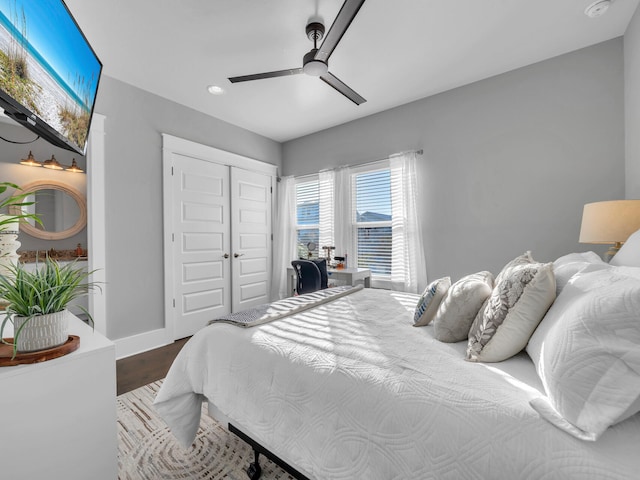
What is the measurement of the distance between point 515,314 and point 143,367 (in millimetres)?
2961

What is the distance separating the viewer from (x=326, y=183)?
413 centimetres

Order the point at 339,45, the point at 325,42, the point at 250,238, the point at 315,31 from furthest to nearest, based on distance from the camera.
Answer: the point at 250,238 → the point at 339,45 → the point at 315,31 → the point at 325,42

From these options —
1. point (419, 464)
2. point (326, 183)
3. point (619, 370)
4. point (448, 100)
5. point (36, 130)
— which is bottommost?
point (419, 464)

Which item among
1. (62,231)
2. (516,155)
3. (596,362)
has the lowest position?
(596,362)

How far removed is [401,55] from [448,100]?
3.06ft

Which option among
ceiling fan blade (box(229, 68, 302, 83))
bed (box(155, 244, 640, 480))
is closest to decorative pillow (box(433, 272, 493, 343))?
bed (box(155, 244, 640, 480))

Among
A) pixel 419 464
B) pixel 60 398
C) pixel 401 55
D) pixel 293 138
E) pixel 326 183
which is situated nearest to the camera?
pixel 419 464

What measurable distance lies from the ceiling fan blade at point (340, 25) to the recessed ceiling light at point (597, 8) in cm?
178

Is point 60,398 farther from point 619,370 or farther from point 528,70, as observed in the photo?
point 528,70

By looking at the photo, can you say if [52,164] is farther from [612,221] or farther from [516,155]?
[612,221]

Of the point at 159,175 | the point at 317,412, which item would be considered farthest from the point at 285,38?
the point at 317,412

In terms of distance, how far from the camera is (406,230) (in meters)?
3.35

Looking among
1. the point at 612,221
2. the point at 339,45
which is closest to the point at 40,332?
the point at 339,45

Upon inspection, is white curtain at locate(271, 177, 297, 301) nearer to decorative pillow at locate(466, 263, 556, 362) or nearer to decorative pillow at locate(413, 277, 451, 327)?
decorative pillow at locate(413, 277, 451, 327)
